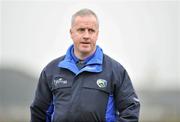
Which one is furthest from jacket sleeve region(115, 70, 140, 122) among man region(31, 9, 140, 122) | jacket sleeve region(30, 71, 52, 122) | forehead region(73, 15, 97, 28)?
jacket sleeve region(30, 71, 52, 122)

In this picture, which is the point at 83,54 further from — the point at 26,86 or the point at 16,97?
the point at 16,97

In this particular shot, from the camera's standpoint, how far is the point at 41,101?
7227 millimetres

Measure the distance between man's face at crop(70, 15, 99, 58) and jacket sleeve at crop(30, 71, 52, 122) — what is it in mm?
521

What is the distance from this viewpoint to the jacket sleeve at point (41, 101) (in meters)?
7.18

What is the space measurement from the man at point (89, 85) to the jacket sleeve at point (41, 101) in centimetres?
9

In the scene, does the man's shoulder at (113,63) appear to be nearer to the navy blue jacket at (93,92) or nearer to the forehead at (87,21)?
the navy blue jacket at (93,92)

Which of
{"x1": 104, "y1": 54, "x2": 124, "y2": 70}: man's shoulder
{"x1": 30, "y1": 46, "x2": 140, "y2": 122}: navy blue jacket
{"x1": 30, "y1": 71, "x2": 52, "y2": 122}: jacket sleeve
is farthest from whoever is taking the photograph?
{"x1": 30, "y1": 71, "x2": 52, "y2": 122}: jacket sleeve

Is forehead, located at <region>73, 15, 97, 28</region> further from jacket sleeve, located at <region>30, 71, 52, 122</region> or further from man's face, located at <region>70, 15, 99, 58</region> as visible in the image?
jacket sleeve, located at <region>30, 71, 52, 122</region>

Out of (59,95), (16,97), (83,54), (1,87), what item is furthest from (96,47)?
(1,87)

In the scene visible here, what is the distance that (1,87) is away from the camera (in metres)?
23.8

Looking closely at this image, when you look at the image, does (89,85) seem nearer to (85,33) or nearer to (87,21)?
(85,33)

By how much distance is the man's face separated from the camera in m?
6.91

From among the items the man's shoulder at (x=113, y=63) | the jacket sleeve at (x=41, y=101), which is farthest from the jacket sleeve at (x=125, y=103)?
the jacket sleeve at (x=41, y=101)

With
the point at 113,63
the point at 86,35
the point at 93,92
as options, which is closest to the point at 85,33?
the point at 86,35
